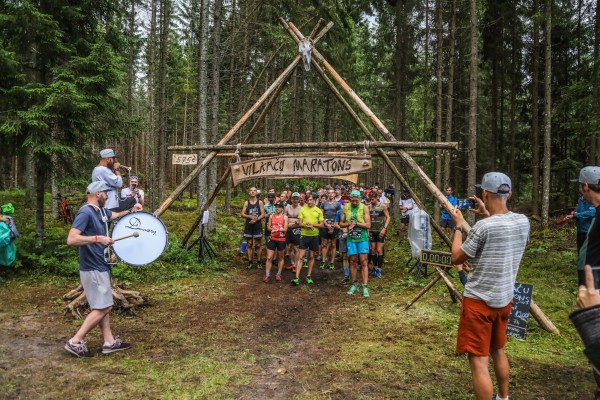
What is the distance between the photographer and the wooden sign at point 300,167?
7914mm

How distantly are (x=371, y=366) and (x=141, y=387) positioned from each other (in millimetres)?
2749

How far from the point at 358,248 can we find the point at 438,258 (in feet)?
7.20

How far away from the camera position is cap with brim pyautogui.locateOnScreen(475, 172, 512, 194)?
11.7 feet

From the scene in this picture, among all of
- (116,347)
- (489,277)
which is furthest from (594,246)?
(116,347)

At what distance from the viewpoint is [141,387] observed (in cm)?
430

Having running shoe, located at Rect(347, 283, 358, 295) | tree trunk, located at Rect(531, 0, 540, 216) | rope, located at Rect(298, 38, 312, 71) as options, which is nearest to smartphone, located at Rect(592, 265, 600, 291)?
running shoe, located at Rect(347, 283, 358, 295)

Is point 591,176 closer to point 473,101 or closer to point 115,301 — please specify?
point 115,301

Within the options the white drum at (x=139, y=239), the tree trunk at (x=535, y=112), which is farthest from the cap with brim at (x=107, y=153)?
the tree trunk at (x=535, y=112)

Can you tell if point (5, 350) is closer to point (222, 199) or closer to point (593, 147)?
point (593, 147)

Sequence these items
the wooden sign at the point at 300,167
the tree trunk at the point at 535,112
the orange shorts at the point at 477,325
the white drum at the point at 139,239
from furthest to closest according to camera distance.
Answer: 1. the tree trunk at the point at 535,112
2. the wooden sign at the point at 300,167
3. the white drum at the point at 139,239
4. the orange shorts at the point at 477,325

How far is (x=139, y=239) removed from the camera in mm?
5941

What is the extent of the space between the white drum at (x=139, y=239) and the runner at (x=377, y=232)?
6.09m

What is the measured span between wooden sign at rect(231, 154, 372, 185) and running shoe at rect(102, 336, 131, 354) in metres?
4.46

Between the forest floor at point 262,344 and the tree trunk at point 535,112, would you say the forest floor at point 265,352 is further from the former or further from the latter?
the tree trunk at point 535,112
